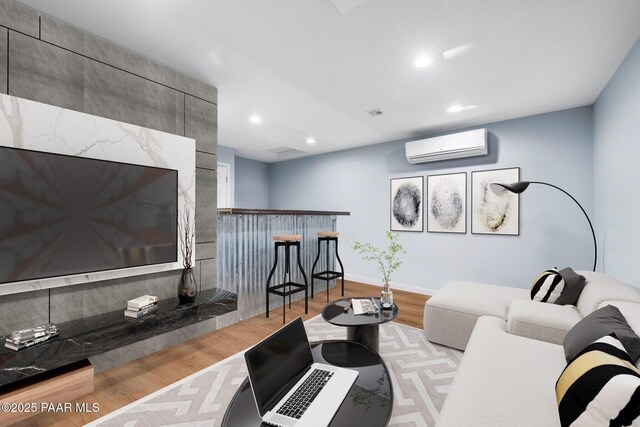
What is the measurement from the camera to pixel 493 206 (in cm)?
382

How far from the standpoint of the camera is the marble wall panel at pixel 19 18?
1700 millimetres

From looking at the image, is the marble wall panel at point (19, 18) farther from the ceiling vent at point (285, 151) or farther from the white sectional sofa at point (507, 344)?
the ceiling vent at point (285, 151)

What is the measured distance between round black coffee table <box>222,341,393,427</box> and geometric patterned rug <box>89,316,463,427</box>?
48cm

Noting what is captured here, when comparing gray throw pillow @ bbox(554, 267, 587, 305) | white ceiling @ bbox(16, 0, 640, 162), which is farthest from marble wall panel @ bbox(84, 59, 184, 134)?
gray throw pillow @ bbox(554, 267, 587, 305)

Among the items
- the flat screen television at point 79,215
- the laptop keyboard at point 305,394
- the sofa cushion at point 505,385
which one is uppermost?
the flat screen television at point 79,215

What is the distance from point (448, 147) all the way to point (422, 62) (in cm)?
187

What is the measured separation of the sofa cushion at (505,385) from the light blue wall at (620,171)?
1231 millimetres

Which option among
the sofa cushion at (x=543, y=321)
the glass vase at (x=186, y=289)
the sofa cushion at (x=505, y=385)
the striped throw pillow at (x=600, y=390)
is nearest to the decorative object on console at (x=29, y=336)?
the glass vase at (x=186, y=289)

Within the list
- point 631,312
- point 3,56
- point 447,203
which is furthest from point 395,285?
point 3,56

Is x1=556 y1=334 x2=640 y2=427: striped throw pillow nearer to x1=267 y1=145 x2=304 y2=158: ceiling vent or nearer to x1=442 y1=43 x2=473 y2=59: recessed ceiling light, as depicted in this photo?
x1=442 y1=43 x2=473 y2=59: recessed ceiling light

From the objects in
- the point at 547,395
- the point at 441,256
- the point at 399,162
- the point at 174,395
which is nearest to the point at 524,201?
the point at 441,256

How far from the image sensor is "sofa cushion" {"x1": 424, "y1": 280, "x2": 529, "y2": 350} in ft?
7.99

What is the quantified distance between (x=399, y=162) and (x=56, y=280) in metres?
4.43

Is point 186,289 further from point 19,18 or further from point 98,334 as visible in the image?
point 19,18
